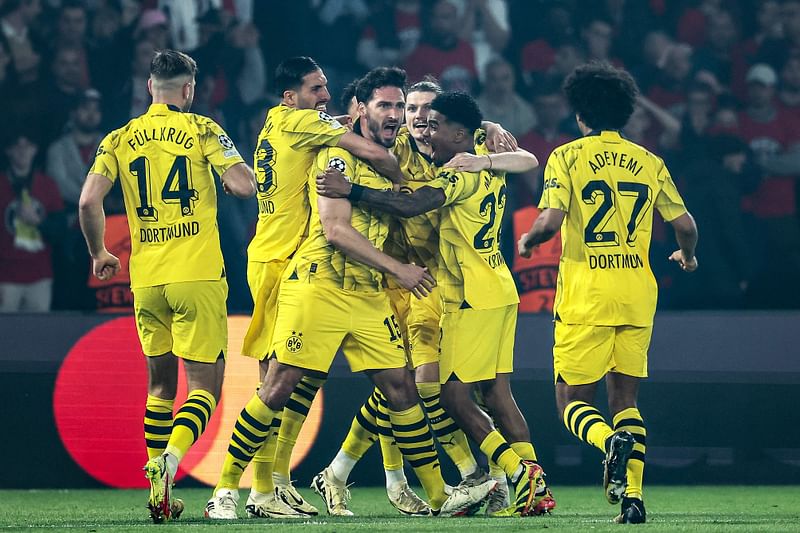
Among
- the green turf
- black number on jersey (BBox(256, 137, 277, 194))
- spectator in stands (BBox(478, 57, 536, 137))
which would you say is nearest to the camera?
the green turf

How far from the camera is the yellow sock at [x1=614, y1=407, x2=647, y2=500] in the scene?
641cm

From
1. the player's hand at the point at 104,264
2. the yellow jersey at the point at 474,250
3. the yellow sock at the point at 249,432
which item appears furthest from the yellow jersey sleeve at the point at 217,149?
the yellow sock at the point at 249,432

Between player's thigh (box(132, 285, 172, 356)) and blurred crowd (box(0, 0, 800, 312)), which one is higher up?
blurred crowd (box(0, 0, 800, 312))

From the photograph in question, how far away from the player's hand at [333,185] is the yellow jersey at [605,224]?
38.5 inches

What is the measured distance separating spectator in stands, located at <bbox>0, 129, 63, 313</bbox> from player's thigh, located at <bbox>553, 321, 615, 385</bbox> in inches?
201

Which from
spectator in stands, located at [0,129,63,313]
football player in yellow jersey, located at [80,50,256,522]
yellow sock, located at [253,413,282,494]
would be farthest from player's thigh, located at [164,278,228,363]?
spectator in stands, located at [0,129,63,313]

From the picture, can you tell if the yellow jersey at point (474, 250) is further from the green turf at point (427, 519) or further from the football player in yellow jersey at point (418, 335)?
the green turf at point (427, 519)

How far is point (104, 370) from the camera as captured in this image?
8977mm

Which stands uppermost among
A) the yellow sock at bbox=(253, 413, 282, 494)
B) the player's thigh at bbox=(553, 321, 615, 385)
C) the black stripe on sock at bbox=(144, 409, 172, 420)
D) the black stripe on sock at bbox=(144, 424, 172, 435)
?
the player's thigh at bbox=(553, 321, 615, 385)

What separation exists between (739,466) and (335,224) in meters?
3.83

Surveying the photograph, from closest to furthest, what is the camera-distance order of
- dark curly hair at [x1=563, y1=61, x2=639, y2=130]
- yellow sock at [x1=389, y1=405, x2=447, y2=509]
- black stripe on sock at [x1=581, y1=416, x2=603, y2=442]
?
black stripe on sock at [x1=581, y1=416, x2=603, y2=442] → dark curly hair at [x1=563, y1=61, x2=639, y2=130] → yellow sock at [x1=389, y1=405, x2=447, y2=509]

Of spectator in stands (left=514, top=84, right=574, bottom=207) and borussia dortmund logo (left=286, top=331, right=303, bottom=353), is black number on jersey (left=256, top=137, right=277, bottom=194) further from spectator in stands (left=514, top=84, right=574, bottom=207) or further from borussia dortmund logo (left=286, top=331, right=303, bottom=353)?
spectator in stands (left=514, top=84, right=574, bottom=207)

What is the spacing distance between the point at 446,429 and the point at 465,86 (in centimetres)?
501

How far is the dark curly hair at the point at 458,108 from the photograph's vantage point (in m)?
7.14
